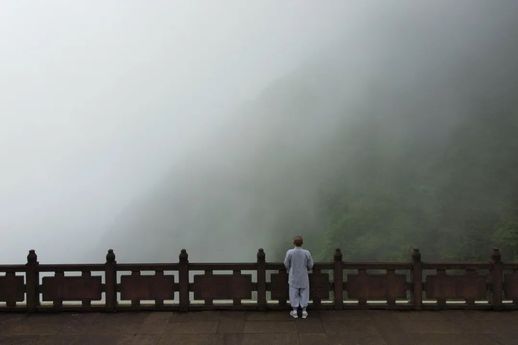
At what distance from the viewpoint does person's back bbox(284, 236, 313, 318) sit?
959cm

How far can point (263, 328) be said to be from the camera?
9.04 m

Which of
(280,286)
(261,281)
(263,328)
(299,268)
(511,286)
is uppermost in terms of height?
(299,268)

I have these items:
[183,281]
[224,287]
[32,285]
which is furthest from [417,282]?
[32,285]

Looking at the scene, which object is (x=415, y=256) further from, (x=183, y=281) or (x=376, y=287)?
(x=183, y=281)

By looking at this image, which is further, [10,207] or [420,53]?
[10,207]

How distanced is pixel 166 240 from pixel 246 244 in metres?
18.0

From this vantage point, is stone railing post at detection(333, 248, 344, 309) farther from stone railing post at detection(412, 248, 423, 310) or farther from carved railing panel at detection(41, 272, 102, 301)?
carved railing panel at detection(41, 272, 102, 301)

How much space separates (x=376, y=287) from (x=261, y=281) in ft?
8.50

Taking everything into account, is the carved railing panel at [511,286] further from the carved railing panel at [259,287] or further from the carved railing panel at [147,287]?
the carved railing panel at [147,287]

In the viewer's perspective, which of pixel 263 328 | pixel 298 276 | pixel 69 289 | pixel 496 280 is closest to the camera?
pixel 263 328

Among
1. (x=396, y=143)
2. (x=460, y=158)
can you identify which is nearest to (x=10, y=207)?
(x=396, y=143)

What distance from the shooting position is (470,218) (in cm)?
4562

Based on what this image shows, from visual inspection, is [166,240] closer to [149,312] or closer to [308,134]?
[308,134]

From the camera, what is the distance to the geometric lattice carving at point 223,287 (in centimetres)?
1020
